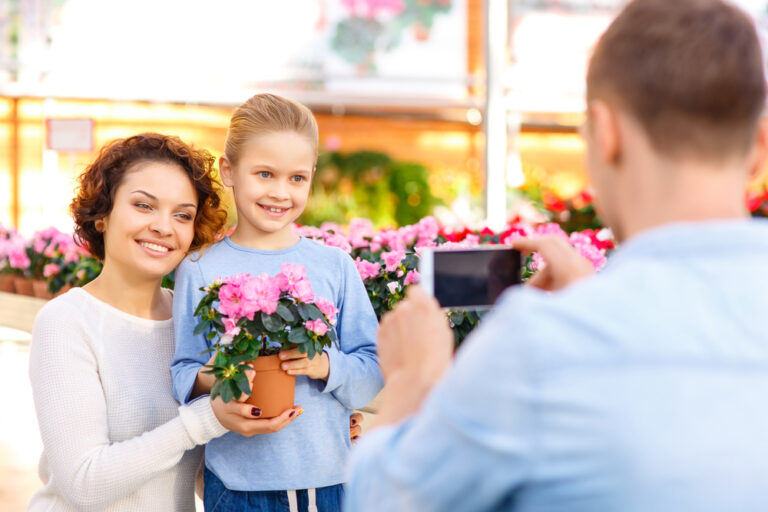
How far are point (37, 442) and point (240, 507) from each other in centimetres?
330

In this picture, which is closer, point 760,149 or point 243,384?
point 760,149

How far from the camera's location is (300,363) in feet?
5.88

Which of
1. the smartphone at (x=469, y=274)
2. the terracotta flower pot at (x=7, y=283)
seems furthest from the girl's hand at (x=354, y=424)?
the terracotta flower pot at (x=7, y=283)

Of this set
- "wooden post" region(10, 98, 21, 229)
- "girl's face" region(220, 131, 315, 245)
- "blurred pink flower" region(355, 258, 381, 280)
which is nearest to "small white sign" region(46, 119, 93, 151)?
"blurred pink flower" region(355, 258, 381, 280)

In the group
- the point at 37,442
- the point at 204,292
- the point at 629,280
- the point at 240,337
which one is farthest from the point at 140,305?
the point at 37,442

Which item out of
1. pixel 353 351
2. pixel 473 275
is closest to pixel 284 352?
pixel 353 351

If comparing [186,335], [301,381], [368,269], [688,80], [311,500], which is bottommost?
[311,500]

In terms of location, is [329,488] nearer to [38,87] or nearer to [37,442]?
[37,442]

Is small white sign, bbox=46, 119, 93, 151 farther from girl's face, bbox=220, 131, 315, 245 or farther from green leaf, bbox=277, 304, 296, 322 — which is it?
green leaf, bbox=277, 304, 296, 322

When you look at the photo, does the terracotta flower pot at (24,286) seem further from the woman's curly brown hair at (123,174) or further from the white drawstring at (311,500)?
the white drawstring at (311,500)

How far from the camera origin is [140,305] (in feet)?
6.28

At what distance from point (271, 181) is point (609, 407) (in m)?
1.47

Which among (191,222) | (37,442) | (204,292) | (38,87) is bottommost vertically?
(37,442)

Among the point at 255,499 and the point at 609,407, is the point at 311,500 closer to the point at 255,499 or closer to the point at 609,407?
the point at 255,499
